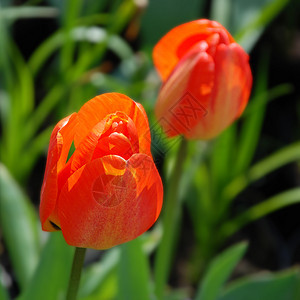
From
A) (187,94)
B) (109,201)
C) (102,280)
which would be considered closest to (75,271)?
(109,201)

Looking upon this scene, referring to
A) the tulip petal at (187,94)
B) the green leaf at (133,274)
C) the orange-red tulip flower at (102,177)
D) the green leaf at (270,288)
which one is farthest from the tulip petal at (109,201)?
the green leaf at (270,288)

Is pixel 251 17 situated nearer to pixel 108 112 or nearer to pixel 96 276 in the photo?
pixel 96 276

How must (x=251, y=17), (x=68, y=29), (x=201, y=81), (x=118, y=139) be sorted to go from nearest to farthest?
(x=118, y=139) < (x=201, y=81) < (x=68, y=29) < (x=251, y=17)

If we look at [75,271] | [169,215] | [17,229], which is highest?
[75,271]

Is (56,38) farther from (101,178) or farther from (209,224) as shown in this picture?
(101,178)

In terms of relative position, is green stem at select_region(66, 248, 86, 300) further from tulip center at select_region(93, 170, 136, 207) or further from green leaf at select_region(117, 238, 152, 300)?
green leaf at select_region(117, 238, 152, 300)

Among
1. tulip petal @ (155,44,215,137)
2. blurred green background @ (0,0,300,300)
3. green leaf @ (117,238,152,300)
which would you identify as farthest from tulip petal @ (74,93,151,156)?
blurred green background @ (0,0,300,300)

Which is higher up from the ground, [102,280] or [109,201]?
[109,201]
